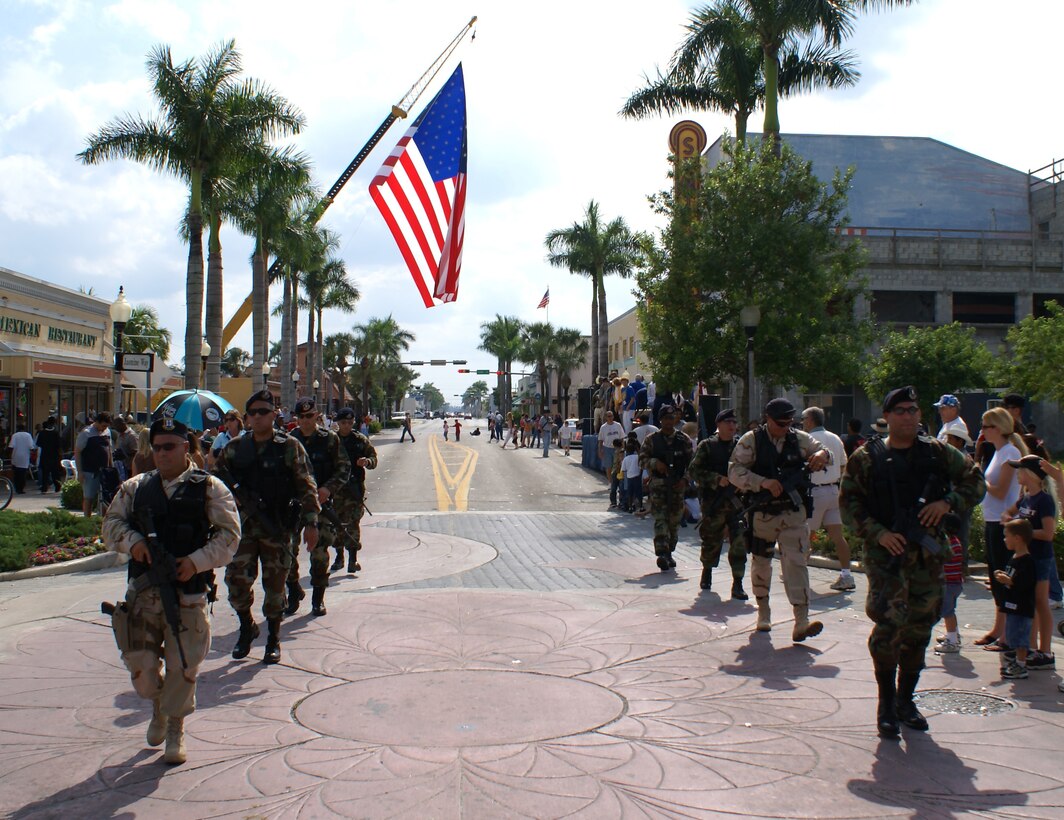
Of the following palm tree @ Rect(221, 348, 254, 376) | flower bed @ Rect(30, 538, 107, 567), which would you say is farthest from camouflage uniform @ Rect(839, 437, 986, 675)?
palm tree @ Rect(221, 348, 254, 376)

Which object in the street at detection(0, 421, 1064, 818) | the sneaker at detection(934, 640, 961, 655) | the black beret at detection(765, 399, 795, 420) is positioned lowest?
the street at detection(0, 421, 1064, 818)

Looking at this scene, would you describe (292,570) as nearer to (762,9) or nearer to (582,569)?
(582,569)

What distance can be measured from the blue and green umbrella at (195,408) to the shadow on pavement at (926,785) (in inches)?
545

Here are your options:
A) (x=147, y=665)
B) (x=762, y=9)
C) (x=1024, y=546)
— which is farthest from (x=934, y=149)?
(x=147, y=665)

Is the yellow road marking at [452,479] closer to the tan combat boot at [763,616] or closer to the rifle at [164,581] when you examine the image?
the tan combat boot at [763,616]

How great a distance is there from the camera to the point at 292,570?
8039 millimetres

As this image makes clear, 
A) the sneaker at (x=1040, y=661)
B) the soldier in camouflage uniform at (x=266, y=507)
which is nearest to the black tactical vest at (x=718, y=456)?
the sneaker at (x=1040, y=661)

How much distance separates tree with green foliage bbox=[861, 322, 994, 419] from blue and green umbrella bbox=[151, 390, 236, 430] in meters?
18.7

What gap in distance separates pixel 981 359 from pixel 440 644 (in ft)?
85.5

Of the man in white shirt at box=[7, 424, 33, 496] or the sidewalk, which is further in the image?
the man in white shirt at box=[7, 424, 33, 496]

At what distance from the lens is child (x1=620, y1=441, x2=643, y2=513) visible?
55.2ft

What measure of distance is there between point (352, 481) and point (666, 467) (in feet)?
11.1

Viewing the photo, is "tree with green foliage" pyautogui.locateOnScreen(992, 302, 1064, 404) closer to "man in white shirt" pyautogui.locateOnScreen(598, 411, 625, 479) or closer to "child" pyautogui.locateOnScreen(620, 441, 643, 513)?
"man in white shirt" pyautogui.locateOnScreen(598, 411, 625, 479)

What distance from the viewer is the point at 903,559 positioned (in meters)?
5.29
